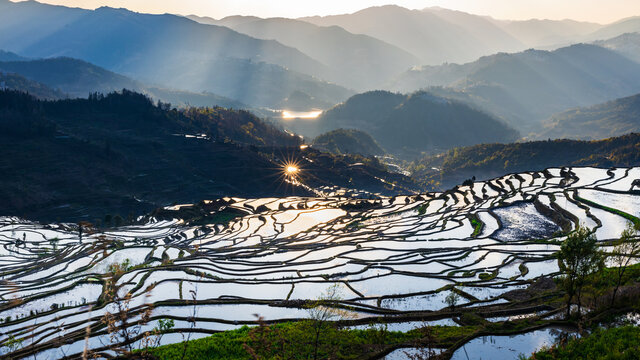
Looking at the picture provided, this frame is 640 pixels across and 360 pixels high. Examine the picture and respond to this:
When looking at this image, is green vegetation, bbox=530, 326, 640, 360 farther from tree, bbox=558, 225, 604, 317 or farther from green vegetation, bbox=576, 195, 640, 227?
green vegetation, bbox=576, 195, 640, 227

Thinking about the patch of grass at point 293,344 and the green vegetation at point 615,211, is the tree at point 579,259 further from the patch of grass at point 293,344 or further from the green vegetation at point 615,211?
the green vegetation at point 615,211

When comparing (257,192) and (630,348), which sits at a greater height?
(630,348)

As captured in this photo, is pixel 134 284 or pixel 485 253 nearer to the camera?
pixel 134 284

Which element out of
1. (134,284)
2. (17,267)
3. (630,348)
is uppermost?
(630,348)

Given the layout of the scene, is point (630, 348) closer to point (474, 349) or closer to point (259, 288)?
point (474, 349)

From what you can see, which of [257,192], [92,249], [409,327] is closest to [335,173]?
[257,192]

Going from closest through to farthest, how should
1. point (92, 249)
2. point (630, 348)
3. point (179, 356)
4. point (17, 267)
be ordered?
point (630, 348) → point (179, 356) → point (17, 267) → point (92, 249)

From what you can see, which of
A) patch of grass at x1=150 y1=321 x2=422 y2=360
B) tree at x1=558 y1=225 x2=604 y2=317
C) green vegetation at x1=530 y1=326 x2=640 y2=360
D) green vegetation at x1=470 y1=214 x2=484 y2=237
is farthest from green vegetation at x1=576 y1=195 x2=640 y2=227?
patch of grass at x1=150 y1=321 x2=422 y2=360
